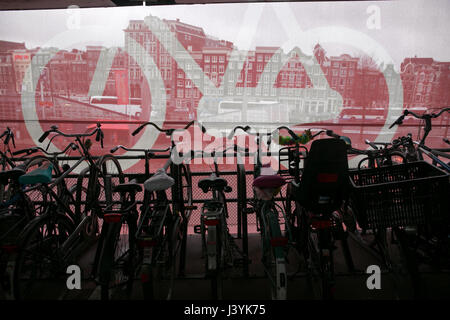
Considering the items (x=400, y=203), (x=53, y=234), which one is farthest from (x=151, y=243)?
(x=400, y=203)

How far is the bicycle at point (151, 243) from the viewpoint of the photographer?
1.66 meters

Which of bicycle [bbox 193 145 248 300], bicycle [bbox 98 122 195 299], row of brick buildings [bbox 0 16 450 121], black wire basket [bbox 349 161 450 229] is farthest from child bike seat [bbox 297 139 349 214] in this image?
row of brick buildings [bbox 0 16 450 121]

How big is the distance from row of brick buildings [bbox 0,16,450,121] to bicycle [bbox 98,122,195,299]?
4.09 metres

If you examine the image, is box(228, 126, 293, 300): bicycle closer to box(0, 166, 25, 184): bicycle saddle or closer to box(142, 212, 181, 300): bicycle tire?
box(142, 212, 181, 300): bicycle tire

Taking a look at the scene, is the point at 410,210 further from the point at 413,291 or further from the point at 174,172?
the point at 174,172

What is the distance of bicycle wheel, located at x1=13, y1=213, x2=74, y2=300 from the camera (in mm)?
1757

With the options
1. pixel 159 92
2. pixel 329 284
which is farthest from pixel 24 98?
pixel 329 284

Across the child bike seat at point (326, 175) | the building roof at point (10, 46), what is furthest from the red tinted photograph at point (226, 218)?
the building roof at point (10, 46)

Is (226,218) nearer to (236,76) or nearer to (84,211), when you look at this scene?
(84,211)

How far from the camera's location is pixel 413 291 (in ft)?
6.36

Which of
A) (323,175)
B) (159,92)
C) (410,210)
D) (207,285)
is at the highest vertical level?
(159,92)

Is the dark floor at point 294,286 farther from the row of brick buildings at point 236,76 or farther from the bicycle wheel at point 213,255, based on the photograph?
the row of brick buildings at point 236,76

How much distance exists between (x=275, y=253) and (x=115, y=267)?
1.22m

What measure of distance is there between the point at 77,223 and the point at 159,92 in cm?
623
